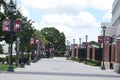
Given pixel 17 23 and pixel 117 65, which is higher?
pixel 17 23

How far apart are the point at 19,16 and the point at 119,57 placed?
21529 mm

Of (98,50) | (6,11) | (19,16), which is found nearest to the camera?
(6,11)

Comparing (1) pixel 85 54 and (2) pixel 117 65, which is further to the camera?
(1) pixel 85 54

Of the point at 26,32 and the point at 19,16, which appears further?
the point at 26,32

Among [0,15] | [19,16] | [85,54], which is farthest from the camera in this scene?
[85,54]

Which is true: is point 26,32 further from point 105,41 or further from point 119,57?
point 119,57

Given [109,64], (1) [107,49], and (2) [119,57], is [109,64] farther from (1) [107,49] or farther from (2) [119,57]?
(2) [119,57]

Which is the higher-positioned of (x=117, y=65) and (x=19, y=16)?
(x=19, y=16)

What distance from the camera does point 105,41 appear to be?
5778 centimetres

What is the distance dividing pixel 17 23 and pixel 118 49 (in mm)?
12247

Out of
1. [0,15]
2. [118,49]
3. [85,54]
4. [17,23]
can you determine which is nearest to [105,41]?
[118,49]

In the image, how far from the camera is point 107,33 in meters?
101

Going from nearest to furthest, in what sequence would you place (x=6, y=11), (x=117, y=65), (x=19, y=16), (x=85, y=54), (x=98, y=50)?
(x=117, y=65), (x=6, y=11), (x=19, y=16), (x=98, y=50), (x=85, y=54)

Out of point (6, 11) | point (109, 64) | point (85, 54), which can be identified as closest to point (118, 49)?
point (109, 64)
